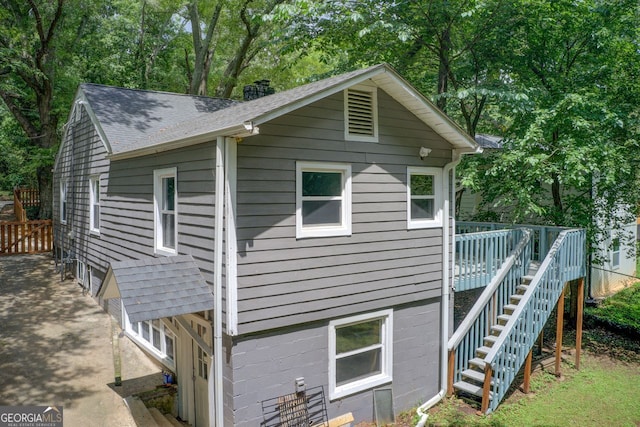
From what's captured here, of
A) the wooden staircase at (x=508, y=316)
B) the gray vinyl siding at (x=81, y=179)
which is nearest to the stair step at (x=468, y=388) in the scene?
the wooden staircase at (x=508, y=316)

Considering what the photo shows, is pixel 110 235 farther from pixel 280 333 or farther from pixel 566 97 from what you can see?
pixel 566 97

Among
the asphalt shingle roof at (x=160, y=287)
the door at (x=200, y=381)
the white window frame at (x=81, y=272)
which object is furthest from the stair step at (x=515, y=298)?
the white window frame at (x=81, y=272)

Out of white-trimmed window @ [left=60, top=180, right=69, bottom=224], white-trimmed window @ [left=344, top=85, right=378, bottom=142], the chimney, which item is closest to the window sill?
white-trimmed window @ [left=344, top=85, right=378, bottom=142]

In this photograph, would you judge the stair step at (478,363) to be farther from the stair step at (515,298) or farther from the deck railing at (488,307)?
the stair step at (515,298)

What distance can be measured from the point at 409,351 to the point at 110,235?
752cm

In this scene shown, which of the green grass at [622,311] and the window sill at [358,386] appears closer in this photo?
the window sill at [358,386]

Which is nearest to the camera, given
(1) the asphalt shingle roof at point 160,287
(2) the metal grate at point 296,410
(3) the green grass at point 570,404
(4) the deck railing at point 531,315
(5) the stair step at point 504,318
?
(1) the asphalt shingle roof at point 160,287

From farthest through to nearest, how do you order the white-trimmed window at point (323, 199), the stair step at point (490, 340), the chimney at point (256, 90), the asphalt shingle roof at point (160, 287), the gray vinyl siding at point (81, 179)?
the chimney at point (256, 90) < the gray vinyl siding at point (81, 179) < the stair step at point (490, 340) < the white-trimmed window at point (323, 199) < the asphalt shingle roof at point (160, 287)

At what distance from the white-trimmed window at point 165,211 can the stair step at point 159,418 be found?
2740mm

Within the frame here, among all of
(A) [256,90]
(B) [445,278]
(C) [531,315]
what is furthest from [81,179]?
(C) [531,315]

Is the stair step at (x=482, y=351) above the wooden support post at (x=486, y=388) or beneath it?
above

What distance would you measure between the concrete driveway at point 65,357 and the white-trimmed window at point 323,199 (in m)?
4.24

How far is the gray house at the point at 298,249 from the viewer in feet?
19.9

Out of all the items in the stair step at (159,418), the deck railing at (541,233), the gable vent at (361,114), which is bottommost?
the stair step at (159,418)
